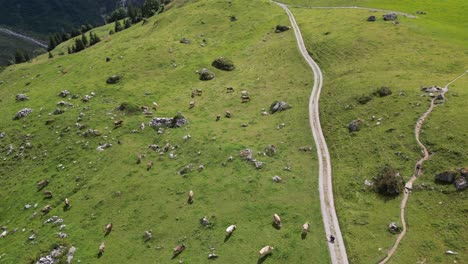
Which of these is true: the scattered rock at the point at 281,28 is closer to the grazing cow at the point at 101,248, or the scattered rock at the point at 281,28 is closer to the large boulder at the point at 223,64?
the large boulder at the point at 223,64

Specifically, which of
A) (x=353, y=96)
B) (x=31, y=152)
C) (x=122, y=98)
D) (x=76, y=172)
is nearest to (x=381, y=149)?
(x=353, y=96)

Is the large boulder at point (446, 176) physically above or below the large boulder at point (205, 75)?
above

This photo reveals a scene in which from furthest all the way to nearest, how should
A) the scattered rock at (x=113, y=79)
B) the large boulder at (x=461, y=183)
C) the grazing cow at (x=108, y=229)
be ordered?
the scattered rock at (x=113, y=79), the grazing cow at (x=108, y=229), the large boulder at (x=461, y=183)

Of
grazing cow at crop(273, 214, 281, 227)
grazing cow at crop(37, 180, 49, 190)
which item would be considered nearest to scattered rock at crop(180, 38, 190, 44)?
grazing cow at crop(37, 180, 49, 190)

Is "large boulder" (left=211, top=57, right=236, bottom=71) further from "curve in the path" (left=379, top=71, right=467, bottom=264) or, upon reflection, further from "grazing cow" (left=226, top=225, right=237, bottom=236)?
"grazing cow" (left=226, top=225, right=237, bottom=236)

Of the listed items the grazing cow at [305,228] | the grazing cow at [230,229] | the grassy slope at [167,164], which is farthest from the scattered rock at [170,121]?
the grazing cow at [305,228]

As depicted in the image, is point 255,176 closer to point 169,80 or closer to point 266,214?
point 266,214

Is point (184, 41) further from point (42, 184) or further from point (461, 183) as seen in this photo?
point (461, 183)

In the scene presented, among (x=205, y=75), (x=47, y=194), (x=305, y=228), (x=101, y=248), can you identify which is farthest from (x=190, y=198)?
(x=205, y=75)
